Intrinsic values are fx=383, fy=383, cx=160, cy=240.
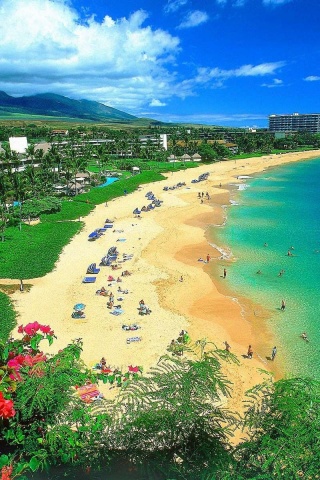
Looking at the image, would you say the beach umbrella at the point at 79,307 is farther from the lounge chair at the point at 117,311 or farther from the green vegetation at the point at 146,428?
the green vegetation at the point at 146,428

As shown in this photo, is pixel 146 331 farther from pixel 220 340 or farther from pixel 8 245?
pixel 8 245

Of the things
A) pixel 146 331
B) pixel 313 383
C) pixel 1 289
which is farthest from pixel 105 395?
pixel 1 289

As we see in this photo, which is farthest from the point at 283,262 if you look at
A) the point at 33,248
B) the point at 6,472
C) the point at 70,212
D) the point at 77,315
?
the point at 6,472

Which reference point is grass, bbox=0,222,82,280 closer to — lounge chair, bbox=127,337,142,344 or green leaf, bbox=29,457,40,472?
lounge chair, bbox=127,337,142,344

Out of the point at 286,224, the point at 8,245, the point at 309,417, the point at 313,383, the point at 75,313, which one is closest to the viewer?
the point at 309,417

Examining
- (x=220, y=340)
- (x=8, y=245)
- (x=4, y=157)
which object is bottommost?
(x=220, y=340)

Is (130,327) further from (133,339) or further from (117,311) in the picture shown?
(117,311)

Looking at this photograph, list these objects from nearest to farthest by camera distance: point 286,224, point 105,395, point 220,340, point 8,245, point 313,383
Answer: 1. point 313,383
2. point 105,395
3. point 220,340
4. point 8,245
5. point 286,224

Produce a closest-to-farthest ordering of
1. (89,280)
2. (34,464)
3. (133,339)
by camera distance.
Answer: (34,464) → (133,339) → (89,280)
